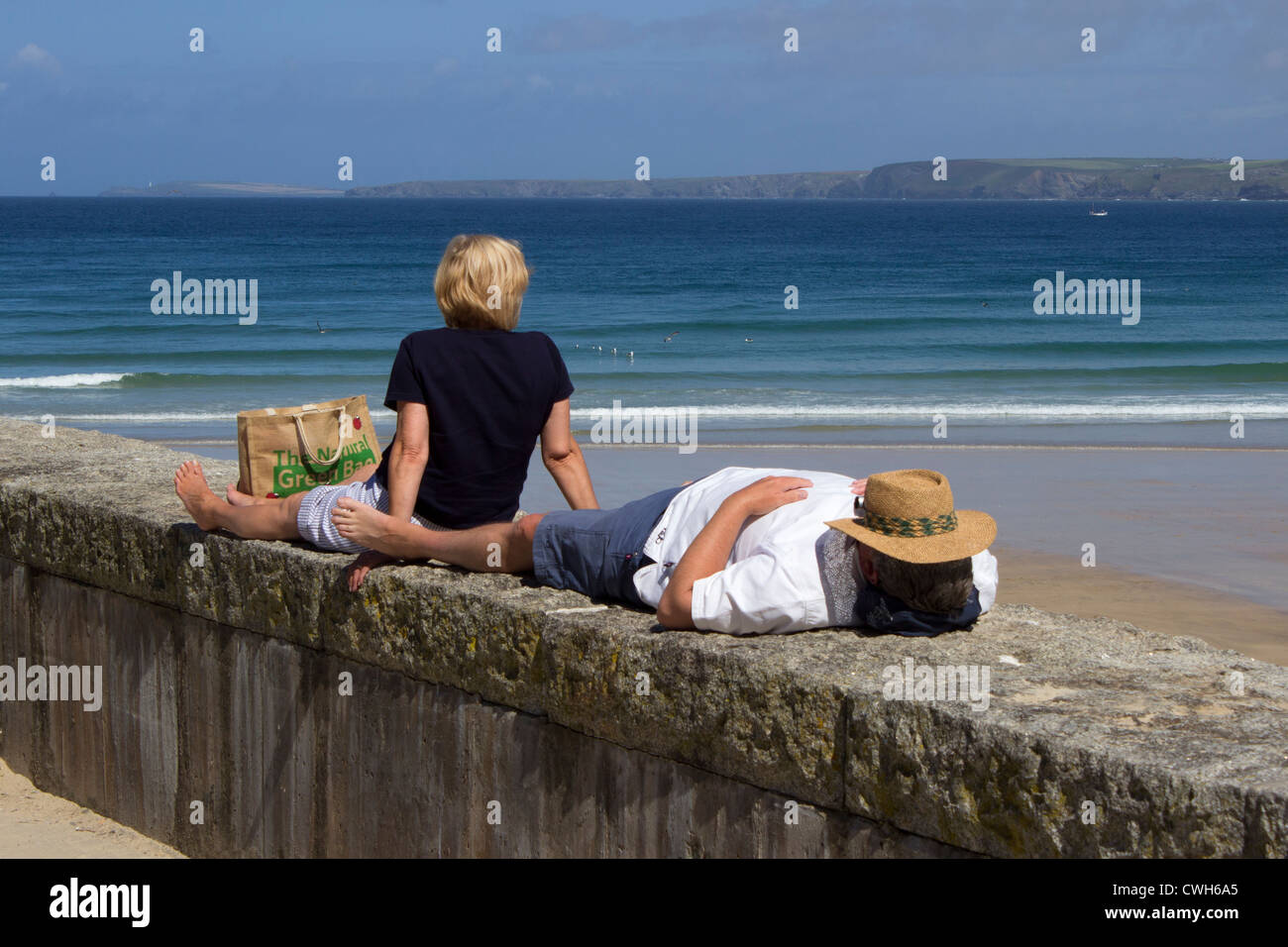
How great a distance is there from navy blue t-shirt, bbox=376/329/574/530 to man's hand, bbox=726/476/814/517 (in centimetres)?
91

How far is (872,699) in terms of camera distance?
2430 millimetres

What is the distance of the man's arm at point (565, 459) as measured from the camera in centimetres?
395

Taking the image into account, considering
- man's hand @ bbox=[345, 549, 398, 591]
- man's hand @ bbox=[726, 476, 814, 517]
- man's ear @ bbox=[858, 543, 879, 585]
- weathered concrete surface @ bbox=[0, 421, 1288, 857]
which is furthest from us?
man's hand @ bbox=[345, 549, 398, 591]

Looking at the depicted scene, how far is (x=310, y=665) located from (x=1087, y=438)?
13.3 meters

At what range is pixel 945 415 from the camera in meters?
17.8

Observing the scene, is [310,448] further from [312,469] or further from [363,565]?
[363,565]

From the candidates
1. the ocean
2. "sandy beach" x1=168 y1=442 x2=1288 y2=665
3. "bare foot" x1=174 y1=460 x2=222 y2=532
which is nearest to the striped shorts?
"bare foot" x1=174 y1=460 x2=222 y2=532

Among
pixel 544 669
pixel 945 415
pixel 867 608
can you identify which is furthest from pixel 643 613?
pixel 945 415

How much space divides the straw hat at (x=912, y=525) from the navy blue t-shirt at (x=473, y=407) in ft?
4.03

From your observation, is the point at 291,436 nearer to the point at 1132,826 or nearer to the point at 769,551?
the point at 769,551

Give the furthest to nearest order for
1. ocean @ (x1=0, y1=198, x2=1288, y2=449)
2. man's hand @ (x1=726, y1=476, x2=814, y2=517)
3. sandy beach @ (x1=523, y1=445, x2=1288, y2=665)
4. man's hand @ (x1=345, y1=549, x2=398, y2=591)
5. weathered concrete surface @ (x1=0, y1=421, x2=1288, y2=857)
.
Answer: ocean @ (x1=0, y1=198, x2=1288, y2=449)
sandy beach @ (x1=523, y1=445, x2=1288, y2=665)
man's hand @ (x1=345, y1=549, x2=398, y2=591)
man's hand @ (x1=726, y1=476, x2=814, y2=517)
weathered concrete surface @ (x1=0, y1=421, x2=1288, y2=857)

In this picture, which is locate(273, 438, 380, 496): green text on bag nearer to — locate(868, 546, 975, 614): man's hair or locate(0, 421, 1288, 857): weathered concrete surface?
locate(0, 421, 1288, 857): weathered concrete surface

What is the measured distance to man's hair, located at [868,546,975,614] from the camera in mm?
2791
